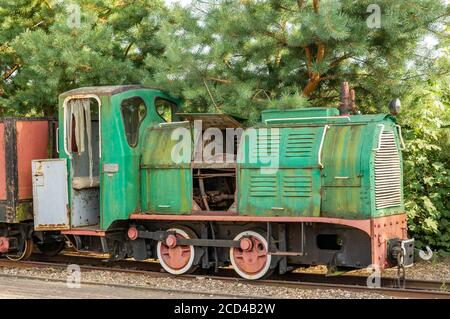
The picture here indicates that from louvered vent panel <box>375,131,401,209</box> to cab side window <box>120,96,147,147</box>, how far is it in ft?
12.6

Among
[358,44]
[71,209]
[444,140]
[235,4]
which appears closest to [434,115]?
[444,140]

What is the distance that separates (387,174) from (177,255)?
3465mm

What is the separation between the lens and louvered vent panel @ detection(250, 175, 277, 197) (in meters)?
9.89

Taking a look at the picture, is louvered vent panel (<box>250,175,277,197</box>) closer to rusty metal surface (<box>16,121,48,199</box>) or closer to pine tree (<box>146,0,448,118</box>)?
pine tree (<box>146,0,448,118</box>)

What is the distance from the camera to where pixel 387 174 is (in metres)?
9.80

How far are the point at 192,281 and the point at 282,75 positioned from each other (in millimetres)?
3623

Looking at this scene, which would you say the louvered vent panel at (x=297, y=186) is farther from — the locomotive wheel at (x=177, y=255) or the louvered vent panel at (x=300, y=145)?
the locomotive wheel at (x=177, y=255)

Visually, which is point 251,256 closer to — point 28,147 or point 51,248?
point 28,147

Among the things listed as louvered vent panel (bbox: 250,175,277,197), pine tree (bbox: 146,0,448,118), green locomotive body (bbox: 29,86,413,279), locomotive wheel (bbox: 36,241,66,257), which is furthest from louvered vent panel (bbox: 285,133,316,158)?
locomotive wheel (bbox: 36,241,66,257)

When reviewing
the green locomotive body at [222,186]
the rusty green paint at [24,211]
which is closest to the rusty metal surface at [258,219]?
the green locomotive body at [222,186]

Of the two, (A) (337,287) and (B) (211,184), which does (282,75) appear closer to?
(B) (211,184)

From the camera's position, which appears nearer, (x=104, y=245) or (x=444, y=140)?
(x=104, y=245)

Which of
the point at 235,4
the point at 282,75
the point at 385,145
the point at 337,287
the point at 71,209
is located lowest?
the point at 337,287

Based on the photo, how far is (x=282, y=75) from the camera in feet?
36.9
